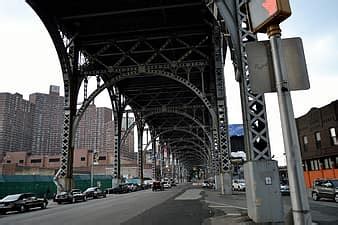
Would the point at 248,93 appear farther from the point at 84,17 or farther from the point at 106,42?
the point at 106,42

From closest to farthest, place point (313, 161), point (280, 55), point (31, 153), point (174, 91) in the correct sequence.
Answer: point (280, 55)
point (313, 161)
point (174, 91)
point (31, 153)

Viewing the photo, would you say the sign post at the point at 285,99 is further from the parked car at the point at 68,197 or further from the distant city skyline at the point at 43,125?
the distant city skyline at the point at 43,125

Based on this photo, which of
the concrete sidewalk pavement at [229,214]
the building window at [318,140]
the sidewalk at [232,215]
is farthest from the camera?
the building window at [318,140]

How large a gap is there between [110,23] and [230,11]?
20773mm

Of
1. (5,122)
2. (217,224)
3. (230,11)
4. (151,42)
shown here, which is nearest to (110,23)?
(151,42)

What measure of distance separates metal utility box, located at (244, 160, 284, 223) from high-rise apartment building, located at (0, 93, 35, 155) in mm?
100183

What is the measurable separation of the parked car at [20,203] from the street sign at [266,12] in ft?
77.8

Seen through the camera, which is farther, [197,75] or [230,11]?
[197,75]

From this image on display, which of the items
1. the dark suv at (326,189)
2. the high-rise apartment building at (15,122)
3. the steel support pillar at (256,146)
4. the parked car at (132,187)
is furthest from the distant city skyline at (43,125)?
the steel support pillar at (256,146)

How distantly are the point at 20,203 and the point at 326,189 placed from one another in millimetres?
23053

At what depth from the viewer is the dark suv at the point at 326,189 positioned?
2150cm

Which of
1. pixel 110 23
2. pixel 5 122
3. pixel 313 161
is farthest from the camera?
pixel 5 122

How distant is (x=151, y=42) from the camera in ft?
111

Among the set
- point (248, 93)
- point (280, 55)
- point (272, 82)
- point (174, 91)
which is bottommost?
point (272, 82)
